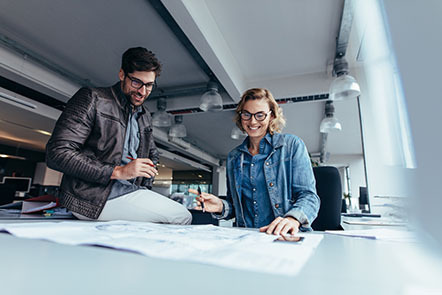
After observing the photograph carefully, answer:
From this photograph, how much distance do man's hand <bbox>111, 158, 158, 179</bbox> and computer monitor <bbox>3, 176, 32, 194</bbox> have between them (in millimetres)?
8957

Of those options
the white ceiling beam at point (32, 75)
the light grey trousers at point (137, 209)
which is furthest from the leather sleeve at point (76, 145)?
the white ceiling beam at point (32, 75)

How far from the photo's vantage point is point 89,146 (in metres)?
1.21

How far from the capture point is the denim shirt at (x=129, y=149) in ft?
3.76

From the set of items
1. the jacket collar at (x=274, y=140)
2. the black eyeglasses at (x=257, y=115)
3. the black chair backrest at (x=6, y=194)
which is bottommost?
the black chair backrest at (x=6, y=194)

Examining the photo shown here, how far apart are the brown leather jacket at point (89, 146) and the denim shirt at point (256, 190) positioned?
692 millimetres

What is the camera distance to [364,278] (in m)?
0.26

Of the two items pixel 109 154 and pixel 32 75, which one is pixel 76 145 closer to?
pixel 109 154

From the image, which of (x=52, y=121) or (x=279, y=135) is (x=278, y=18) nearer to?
(x=279, y=135)

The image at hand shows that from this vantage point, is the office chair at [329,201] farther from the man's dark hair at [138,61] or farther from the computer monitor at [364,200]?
the computer monitor at [364,200]

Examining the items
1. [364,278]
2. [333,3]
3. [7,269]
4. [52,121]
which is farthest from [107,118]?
[52,121]

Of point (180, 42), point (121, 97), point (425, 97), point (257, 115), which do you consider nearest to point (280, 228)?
point (425, 97)

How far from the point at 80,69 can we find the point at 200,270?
402cm

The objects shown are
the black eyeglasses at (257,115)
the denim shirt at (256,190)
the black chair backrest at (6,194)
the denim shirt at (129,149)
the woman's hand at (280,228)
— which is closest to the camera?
the woman's hand at (280,228)

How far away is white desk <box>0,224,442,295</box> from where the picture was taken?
0.21 m
